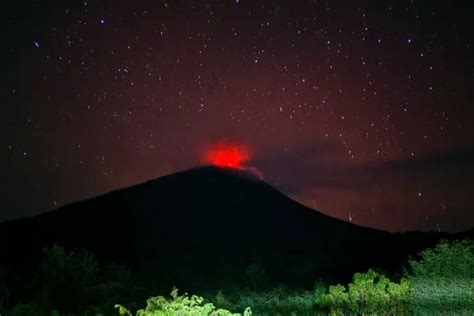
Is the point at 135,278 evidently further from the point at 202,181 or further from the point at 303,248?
the point at 202,181

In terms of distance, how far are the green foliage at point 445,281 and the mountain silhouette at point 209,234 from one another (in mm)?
24068

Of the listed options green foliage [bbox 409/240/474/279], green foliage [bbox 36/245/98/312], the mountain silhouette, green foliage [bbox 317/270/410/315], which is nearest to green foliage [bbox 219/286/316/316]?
green foliage [bbox 317/270/410/315]

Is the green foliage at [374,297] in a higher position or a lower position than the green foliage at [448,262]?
lower

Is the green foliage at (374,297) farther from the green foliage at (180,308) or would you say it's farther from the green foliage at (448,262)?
the green foliage at (180,308)

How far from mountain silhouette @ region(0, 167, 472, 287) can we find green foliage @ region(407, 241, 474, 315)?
2407 centimetres

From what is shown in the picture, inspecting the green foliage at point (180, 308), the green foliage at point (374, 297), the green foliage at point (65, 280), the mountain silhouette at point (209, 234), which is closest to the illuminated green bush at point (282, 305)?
the green foliage at point (374, 297)

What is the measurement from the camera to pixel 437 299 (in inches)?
642

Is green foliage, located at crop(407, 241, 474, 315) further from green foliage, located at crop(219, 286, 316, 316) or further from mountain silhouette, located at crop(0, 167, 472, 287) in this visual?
mountain silhouette, located at crop(0, 167, 472, 287)

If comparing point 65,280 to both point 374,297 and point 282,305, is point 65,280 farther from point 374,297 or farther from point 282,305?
point 374,297

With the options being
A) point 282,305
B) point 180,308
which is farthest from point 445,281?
point 180,308

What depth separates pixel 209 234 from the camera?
261 ft

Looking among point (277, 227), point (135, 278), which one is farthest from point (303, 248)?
point (135, 278)

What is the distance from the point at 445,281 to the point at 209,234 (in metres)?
63.4

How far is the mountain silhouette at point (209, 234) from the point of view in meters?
55.9
